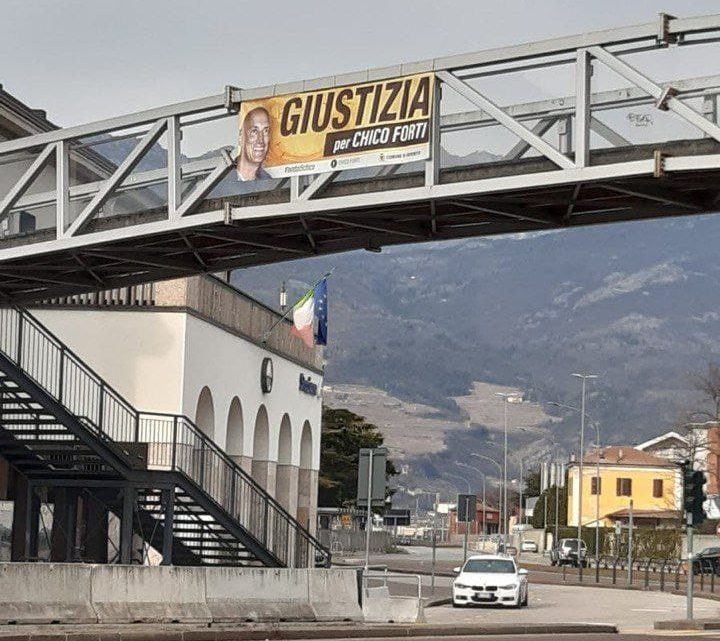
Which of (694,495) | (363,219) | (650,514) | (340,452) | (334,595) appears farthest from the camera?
(650,514)

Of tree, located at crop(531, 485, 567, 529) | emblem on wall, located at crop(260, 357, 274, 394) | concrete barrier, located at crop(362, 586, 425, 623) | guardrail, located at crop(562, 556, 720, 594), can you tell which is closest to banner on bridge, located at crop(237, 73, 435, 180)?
concrete barrier, located at crop(362, 586, 425, 623)

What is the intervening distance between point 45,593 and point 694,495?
16979 millimetres

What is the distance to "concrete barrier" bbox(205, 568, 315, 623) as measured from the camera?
2831cm

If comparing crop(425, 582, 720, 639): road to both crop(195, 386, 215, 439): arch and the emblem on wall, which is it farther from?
the emblem on wall

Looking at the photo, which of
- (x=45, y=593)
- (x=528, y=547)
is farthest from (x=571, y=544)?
(x=45, y=593)

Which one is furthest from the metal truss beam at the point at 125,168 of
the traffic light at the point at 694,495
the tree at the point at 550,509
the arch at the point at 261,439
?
the tree at the point at 550,509

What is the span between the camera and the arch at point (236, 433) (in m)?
45.7

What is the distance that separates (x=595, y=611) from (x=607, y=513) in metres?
122

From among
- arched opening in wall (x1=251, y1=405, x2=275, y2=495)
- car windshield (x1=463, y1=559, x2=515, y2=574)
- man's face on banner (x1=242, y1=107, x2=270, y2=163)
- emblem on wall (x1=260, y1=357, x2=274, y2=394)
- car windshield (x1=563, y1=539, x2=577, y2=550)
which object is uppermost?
man's face on banner (x1=242, y1=107, x2=270, y2=163)

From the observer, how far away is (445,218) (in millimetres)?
23844

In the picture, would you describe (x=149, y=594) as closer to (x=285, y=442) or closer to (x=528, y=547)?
(x=285, y=442)

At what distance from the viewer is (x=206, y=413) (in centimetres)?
4347

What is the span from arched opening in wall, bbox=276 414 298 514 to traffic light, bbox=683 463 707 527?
16.1 metres

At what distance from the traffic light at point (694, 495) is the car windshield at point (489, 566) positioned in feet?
24.7
